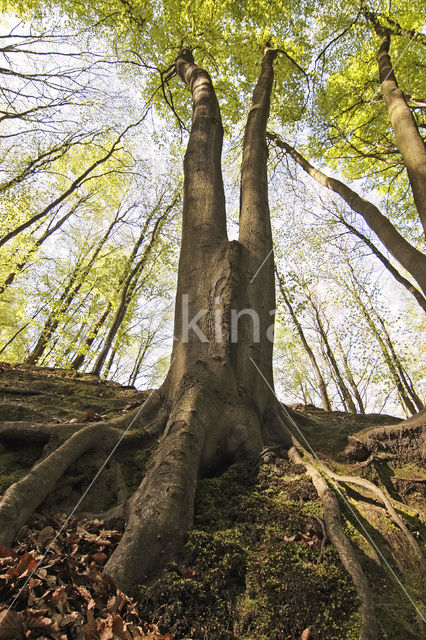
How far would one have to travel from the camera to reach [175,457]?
89.6 inches

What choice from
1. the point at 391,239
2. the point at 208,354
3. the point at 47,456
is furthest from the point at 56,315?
the point at 391,239

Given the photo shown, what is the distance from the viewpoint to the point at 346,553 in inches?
71.6

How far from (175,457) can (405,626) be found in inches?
59.7

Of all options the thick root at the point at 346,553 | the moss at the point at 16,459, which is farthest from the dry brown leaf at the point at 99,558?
the thick root at the point at 346,553

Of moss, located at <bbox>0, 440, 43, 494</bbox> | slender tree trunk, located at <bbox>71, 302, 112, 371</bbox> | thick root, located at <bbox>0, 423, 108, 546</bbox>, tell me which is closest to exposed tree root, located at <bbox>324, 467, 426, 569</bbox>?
thick root, located at <bbox>0, 423, 108, 546</bbox>

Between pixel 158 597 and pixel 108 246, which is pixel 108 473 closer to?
pixel 158 597

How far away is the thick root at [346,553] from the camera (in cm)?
147

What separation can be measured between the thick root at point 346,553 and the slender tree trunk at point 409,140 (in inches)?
132

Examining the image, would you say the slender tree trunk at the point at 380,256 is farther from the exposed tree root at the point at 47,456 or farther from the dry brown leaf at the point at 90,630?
the dry brown leaf at the point at 90,630

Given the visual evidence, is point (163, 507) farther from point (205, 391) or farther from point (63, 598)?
point (205, 391)

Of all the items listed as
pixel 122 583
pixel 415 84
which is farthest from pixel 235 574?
pixel 415 84

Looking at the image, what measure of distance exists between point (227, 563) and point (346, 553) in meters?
0.69

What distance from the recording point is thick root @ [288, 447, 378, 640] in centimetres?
147

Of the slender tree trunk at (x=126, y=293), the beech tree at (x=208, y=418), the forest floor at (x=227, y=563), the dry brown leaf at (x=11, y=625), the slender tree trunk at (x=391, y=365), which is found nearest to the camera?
the dry brown leaf at (x=11, y=625)
